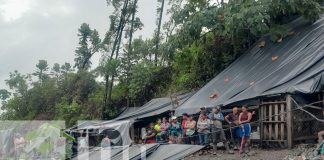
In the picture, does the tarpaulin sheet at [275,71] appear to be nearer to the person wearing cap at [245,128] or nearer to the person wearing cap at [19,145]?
the person wearing cap at [245,128]

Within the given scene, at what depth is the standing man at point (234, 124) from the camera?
36.9 ft

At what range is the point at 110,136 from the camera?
16141 mm

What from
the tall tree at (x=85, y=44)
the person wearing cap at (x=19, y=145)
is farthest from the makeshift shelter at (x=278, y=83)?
the tall tree at (x=85, y=44)

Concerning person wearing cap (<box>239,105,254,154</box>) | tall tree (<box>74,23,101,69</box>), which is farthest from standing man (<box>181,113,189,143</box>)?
tall tree (<box>74,23,101,69</box>)

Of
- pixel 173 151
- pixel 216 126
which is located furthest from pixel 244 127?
pixel 173 151

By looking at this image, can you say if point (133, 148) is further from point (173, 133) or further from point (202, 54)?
point (202, 54)

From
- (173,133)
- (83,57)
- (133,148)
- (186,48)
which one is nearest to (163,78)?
(186,48)

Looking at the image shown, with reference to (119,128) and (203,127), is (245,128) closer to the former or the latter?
(203,127)

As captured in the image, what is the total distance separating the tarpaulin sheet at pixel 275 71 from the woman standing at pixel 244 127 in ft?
1.42

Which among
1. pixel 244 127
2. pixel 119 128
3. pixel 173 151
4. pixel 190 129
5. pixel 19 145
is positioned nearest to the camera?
pixel 173 151

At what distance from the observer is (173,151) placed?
7.19 m

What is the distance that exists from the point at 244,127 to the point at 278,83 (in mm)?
1371

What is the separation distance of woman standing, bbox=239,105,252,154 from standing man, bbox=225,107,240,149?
7.2 inches

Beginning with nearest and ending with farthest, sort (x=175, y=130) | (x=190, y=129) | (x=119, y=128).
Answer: (x=190, y=129) → (x=175, y=130) → (x=119, y=128)
